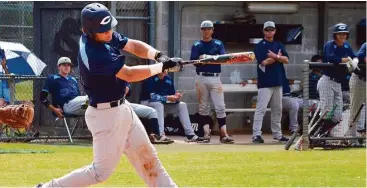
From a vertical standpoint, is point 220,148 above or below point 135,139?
below

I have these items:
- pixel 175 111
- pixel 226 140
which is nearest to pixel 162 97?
pixel 175 111

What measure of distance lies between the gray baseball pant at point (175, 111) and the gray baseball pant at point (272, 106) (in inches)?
43.5

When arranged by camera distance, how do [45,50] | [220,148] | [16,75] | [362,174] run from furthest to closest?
[45,50] < [16,75] < [220,148] < [362,174]

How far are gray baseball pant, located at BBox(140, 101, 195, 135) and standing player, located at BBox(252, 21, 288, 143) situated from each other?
1125mm

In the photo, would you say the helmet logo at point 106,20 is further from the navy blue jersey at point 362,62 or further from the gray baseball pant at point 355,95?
the gray baseball pant at point 355,95

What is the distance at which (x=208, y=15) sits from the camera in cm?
1645

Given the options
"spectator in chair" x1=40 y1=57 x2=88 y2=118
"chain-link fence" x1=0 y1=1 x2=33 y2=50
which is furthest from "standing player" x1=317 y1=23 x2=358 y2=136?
"chain-link fence" x1=0 y1=1 x2=33 y2=50

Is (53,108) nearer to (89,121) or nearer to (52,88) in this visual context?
(52,88)

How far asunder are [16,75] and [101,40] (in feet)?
23.8

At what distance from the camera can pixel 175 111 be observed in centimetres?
1491

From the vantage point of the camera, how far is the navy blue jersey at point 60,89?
13.7 metres

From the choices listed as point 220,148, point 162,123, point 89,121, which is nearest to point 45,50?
point 162,123

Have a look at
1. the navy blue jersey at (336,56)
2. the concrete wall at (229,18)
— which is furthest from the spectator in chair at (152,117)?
the navy blue jersey at (336,56)

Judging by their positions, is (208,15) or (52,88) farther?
(208,15)
